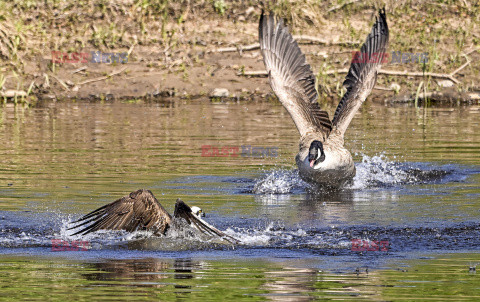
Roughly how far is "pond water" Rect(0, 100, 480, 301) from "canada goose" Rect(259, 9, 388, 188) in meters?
0.59

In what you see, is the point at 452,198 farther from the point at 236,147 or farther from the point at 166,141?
the point at 166,141

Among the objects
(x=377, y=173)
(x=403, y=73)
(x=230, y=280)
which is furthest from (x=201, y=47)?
(x=230, y=280)

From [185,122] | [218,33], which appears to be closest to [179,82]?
[218,33]

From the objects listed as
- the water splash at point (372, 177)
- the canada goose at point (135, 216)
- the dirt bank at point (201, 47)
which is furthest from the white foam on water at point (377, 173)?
the dirt bank at point (201, 47)

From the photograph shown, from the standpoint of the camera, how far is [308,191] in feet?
40.2

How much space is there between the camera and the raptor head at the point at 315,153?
36.6 feet

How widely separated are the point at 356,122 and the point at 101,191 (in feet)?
26.4

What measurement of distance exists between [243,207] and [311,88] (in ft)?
→ 9.95

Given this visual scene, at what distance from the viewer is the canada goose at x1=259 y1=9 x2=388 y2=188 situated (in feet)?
39.4

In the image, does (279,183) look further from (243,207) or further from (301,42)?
(301,42)

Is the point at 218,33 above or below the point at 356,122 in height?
above

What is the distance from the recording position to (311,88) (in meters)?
13.1

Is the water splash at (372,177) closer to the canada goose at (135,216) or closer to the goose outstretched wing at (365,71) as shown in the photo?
the goose outstretched wing at (365,71)

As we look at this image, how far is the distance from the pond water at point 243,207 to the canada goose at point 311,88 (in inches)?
23.1
